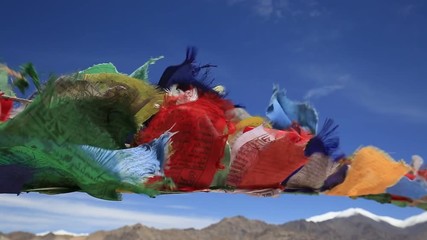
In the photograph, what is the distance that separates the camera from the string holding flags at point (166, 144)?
0.97m

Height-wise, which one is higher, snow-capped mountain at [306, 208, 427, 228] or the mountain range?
snow-capped mountain at [306, 208, 427, 228]

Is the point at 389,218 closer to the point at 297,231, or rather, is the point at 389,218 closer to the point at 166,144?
the point at 297,231

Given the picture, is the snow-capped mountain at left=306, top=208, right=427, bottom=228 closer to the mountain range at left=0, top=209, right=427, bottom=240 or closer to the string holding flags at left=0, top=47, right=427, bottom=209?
the mountain range at left=0, top=209, right=427, bottom=240

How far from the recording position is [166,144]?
114cm

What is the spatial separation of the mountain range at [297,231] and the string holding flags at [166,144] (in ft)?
3.29

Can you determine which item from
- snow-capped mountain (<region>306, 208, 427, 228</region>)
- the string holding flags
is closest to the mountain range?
snow-capped mountain (<region>306, 208, 427, 228</region>)

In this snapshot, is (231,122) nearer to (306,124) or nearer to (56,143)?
(306,124)

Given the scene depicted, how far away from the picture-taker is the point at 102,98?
1071 mm

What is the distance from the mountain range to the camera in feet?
8.93

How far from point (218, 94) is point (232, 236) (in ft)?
11.5

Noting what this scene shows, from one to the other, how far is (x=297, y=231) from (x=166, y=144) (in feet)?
11.5

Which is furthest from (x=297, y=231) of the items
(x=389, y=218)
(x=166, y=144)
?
(x=166, y=144)

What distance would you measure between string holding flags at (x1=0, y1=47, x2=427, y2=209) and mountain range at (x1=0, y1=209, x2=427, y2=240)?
1.00 m

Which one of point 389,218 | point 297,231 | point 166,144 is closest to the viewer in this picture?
point 166,144
